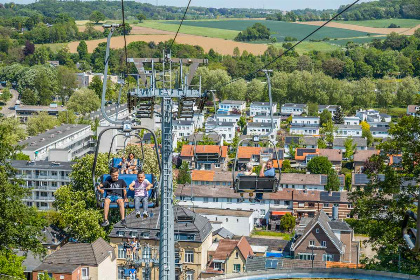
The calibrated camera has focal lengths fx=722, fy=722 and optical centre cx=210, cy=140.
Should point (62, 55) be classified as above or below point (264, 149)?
above

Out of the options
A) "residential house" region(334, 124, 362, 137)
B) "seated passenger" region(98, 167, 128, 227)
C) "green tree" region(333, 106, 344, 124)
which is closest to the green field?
"green tree" region(333, 106, 344, 124)

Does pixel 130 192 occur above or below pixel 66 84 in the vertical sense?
below

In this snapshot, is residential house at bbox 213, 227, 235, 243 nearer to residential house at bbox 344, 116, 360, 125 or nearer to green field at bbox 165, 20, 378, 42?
residential house at bbox 344, 116, 360, 125

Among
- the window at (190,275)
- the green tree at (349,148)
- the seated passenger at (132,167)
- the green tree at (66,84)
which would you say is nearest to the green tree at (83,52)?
the green tree at (66,84)

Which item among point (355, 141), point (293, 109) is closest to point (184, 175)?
point (355, 141)

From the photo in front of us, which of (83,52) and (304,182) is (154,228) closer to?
(304,182)

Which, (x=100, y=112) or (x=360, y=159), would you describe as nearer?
(x=360, y=159)

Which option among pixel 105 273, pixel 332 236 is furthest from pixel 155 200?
pixel 332 236

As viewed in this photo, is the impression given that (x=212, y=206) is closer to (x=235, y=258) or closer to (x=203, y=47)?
(x=235, y=258)
